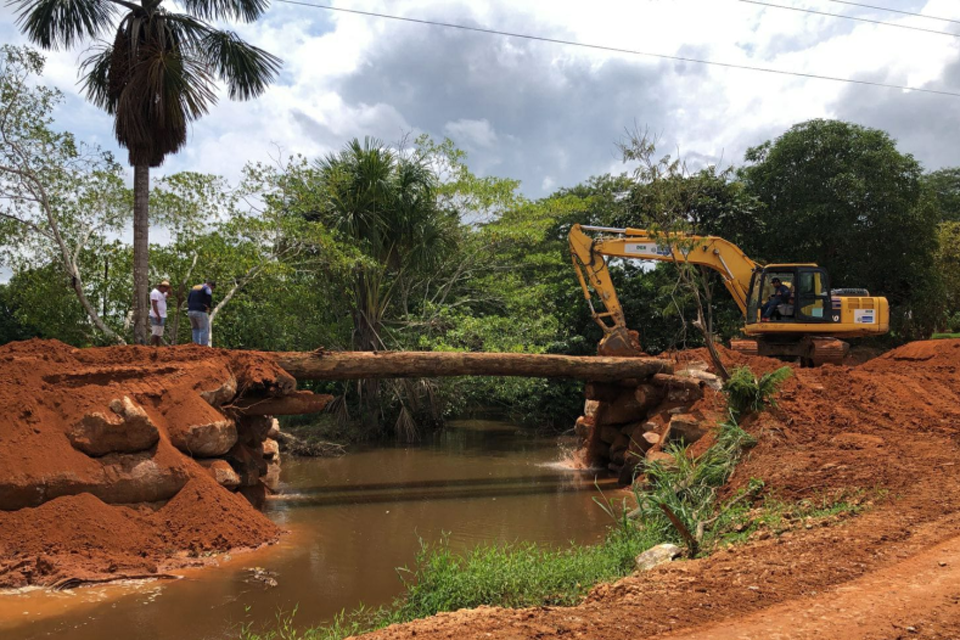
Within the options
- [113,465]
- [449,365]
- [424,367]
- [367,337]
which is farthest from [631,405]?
[113,465]

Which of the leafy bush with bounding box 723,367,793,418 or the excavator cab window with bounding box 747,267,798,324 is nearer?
the leafy bush with bounding box 723,367,793,418

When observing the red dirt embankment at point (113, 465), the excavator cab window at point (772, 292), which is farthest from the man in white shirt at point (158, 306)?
the excavator cab window at point (772, 292)

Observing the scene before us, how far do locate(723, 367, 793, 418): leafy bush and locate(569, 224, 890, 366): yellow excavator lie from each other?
4.18 metres

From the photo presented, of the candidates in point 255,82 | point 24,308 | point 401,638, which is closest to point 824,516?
point 401,638

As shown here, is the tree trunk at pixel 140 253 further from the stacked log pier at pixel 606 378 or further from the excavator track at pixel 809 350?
the excavator track at pixel 809 350

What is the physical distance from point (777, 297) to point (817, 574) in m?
10.3

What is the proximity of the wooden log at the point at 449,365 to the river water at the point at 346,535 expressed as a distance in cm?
195

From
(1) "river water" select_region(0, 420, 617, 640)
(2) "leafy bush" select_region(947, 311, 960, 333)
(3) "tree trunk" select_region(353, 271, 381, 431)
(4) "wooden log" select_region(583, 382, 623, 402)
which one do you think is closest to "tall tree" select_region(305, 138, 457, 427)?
(3) "tree trunk" select_region(353, 271, 381, 431)

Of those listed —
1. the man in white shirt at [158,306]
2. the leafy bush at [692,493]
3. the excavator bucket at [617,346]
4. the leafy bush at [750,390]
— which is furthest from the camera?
the excavator bucket at [617,346]

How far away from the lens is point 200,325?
12117mm

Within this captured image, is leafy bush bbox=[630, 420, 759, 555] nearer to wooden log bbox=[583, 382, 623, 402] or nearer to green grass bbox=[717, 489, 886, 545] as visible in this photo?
green grass bbox=[717, 489, 886, 545]

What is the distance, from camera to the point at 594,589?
183 inches

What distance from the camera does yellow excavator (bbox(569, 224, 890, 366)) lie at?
44.8 feet

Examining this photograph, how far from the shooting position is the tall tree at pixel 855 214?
21.0 m
